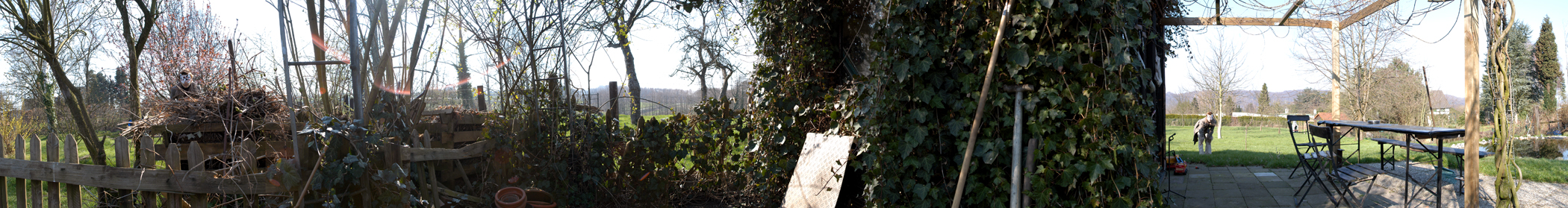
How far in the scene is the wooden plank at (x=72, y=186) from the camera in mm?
2695

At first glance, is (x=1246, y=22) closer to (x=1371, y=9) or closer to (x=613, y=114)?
(x=1371, y=9)

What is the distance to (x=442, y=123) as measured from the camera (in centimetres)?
446

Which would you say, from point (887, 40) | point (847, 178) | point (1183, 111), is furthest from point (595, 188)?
point (1183, 111)

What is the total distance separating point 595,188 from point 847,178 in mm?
1329

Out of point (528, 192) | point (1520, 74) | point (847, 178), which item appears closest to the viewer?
point (847, 178)

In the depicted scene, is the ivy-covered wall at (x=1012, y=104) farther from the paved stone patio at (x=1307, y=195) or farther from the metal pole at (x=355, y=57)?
the metal pole at (x=355, y=57)

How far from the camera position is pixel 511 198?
372 cm

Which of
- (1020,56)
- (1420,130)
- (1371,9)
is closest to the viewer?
(1020,56)

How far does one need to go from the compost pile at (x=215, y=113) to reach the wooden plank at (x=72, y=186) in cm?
80

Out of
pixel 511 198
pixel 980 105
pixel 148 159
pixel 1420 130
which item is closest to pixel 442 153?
pixel 511 198

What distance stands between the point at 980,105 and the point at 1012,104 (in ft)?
0.44

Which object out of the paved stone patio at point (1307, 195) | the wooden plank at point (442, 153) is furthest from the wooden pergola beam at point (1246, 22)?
the wooden plank at point (442, 153)

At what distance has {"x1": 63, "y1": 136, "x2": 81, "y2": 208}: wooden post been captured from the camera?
270 cm

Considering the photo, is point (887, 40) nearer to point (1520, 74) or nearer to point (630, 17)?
point (630, 17)
